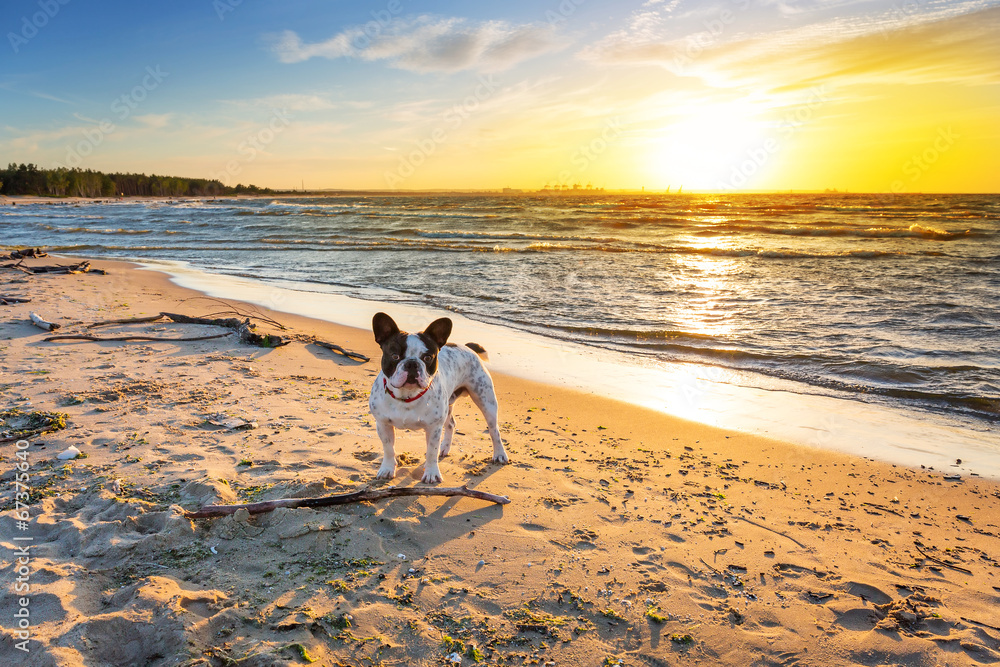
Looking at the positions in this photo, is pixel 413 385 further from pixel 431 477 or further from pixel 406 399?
pixel 431 477

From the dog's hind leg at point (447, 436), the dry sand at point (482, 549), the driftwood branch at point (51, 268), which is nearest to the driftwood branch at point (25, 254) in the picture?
the driftwood branch at point (51, 268)

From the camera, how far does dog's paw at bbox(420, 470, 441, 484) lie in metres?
4.57

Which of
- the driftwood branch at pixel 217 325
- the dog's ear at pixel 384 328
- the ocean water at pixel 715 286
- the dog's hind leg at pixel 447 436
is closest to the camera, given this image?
the dog's ear at pixel 384 328

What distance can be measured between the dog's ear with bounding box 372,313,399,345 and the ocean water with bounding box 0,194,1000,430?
6.25 meters

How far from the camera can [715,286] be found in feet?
56.3

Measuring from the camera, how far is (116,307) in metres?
11.5

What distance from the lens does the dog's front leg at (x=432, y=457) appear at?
451 cm

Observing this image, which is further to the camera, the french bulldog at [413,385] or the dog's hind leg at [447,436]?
the dog's hind leg at [447,436]

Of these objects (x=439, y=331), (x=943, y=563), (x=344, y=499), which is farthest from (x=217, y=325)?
(x=943, y=563)

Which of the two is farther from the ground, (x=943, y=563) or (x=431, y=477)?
(x=431, y=477)

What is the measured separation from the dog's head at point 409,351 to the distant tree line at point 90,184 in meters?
137

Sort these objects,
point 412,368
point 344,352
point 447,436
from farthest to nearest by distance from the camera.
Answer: point 344,352 → point 447,436 → point 412,368

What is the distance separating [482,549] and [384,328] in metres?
1.91

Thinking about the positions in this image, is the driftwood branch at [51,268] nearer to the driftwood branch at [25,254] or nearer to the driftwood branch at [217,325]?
the driftwood branch at [25,254]
